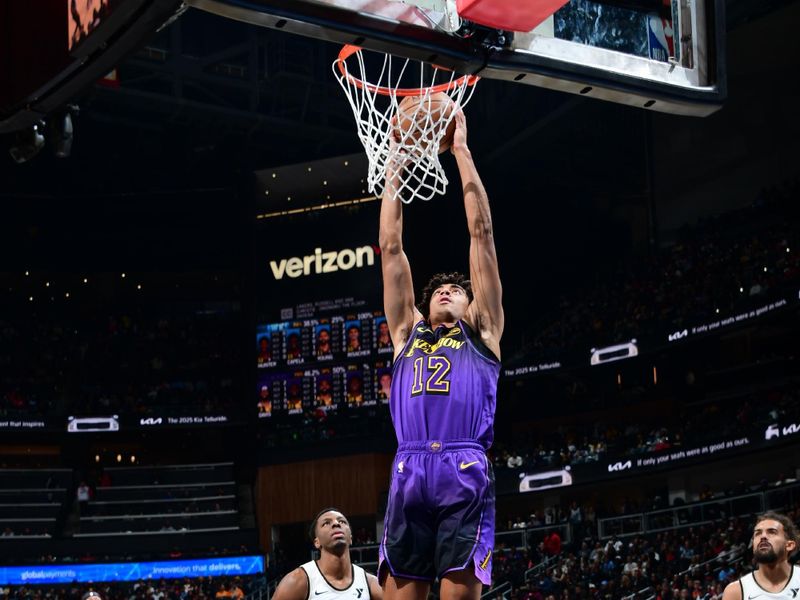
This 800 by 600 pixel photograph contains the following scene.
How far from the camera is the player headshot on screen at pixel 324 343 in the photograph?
28078mm

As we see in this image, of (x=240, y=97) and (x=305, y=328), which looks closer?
(x=305, y=328)

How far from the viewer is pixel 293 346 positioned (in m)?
28.4

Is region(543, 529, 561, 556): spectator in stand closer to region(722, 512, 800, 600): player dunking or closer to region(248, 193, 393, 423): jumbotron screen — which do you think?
region(248, 193, 393, 423): jumbotron screen

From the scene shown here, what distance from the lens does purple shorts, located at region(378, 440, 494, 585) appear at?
518cm

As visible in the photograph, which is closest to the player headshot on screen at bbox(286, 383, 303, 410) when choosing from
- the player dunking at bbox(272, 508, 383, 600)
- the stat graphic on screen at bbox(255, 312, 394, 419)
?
the stat graphic on screen at bbox(255, 312, 394, 419)

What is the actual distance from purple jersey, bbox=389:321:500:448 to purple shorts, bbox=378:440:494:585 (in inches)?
4.0

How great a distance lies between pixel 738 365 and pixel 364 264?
8.74m

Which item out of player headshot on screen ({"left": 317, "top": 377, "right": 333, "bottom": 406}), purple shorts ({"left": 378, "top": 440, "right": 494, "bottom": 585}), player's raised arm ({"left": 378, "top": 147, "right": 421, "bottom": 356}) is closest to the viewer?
purple shorts ({"left": 378, "top": 440, "right": 494, "bottom": 585})

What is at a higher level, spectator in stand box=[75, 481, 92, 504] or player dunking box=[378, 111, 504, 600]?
spectator in stand box=[75, 481, 92, 504]

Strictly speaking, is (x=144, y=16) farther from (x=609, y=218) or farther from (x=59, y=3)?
(x=609, y=218)

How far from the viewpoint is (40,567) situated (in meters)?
27.9

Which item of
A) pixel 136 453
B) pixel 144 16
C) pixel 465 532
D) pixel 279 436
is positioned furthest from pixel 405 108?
pixel 136 453

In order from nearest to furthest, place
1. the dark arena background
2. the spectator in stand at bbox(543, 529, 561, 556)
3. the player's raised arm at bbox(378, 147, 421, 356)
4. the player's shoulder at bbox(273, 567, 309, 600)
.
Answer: the player's raised arm at bbox(378, 147, 421, 356) < the player's shoulder at bbox(273, 567, 309, 600) < the spectator in stand at bbox(543, 529, 561, 556) < the dark arena background

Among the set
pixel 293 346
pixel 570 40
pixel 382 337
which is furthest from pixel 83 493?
pixel 570 40
